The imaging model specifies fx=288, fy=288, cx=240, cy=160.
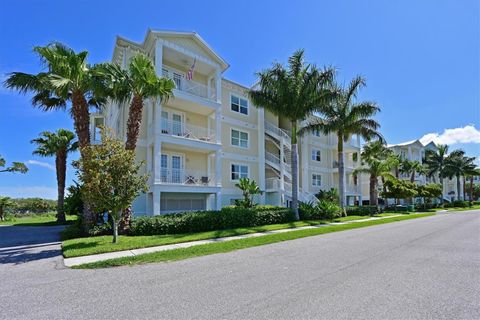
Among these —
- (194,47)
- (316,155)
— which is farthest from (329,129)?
(194,47)

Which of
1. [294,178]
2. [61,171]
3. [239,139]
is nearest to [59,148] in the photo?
[61,171]

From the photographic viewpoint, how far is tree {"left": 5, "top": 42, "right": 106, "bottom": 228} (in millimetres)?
12922

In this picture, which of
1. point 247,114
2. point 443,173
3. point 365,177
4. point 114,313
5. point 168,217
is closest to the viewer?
point 114,313

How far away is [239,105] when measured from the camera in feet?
88.1

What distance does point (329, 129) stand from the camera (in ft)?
82.7

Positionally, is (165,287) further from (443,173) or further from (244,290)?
(443,173)

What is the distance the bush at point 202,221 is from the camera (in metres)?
13.9

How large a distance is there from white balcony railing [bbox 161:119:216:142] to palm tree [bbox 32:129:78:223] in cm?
1048

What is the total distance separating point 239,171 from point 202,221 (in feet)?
36.0

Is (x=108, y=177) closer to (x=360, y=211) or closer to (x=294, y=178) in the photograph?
(x=294, y=178)

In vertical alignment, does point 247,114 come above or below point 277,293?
above

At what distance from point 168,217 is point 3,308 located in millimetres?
9616

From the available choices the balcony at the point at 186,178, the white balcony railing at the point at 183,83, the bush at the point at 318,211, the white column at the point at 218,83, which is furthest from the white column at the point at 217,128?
the bush at the point at 318,211

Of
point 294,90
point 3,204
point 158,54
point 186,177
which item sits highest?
point 158,54
